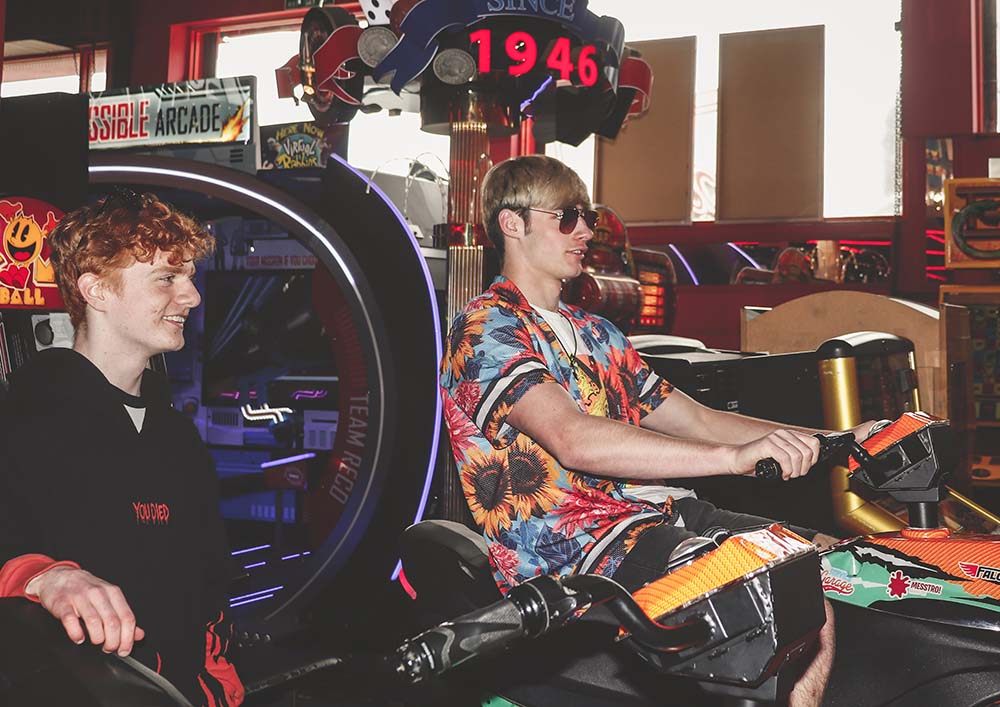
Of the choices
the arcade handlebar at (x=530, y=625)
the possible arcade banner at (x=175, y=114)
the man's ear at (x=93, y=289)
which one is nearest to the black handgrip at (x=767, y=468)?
the arcade handlebar at (x=530, y=625)

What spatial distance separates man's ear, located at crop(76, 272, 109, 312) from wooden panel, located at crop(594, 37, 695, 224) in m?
7.02

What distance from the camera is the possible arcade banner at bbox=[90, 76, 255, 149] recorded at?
14.6 feet

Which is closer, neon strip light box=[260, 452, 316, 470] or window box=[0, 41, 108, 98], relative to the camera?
neon strip light box=[260, 452, 316, 470]

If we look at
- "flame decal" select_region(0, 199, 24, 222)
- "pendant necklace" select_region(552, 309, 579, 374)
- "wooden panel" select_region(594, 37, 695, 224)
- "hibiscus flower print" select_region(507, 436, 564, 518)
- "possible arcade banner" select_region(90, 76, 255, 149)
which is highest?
"wooden panel" select_region(594, 37, 695, 224)

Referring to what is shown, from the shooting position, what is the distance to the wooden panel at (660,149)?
8.35m

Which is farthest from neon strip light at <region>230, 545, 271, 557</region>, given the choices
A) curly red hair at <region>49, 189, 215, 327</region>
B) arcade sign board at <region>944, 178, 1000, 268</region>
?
arcade sign board at <region>944, 178, 1000, 268</region>

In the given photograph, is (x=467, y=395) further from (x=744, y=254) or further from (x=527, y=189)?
(x=744, y=254)

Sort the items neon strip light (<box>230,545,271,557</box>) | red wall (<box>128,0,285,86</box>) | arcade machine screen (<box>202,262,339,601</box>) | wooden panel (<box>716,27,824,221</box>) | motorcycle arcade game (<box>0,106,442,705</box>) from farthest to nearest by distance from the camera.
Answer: red wall (<box>128,0,285,86</box>) → wooden panel (<box>716,27,824,221</box>) → arcade machine screen (<box>202,262,339,601</box>) → neon strip light (<box>230,545,271,557</box>) → motorcycle arcade game (<box>0,106,442,705</box>)

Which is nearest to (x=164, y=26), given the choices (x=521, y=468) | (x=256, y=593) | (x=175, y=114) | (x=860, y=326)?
(x=175, y=114)

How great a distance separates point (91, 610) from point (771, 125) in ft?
24.8

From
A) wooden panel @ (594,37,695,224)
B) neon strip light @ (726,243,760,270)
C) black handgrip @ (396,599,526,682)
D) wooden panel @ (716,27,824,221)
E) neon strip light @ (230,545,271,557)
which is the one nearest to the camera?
black handgrip @ (396,599,526,682)

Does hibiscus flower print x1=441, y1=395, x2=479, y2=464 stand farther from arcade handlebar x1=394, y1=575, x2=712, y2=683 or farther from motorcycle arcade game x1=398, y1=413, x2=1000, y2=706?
arcade handlebar x1=394, y1=575, x2=712, y2=683

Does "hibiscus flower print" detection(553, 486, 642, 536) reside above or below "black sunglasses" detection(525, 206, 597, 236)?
below

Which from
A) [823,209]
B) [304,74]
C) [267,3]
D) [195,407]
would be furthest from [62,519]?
[267,3]
